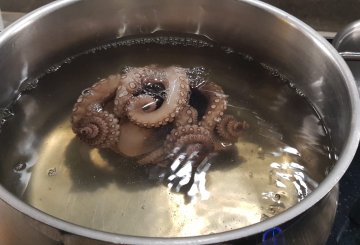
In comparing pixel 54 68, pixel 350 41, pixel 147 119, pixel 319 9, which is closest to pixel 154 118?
pixel 147 119

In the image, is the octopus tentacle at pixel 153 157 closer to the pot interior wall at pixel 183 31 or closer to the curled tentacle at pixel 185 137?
the curled tentacle at pixel 185 137

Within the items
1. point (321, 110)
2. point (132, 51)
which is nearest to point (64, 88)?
point (132, 51)

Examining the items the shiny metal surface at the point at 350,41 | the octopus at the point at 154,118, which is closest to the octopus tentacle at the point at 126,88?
the octopus at the point at 154,118

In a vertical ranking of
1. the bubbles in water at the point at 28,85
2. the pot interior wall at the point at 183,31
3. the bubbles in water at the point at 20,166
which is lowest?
the bubbles in water at the point at 20,166

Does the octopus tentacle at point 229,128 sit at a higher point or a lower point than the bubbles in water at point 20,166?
higher

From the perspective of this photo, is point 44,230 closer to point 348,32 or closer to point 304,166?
point 304,166

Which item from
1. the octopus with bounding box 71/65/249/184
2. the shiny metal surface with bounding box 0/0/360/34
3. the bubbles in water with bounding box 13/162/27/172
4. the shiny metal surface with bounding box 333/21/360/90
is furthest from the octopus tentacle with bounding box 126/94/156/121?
the shiny metal surface with bounding box 0/0/360/34
